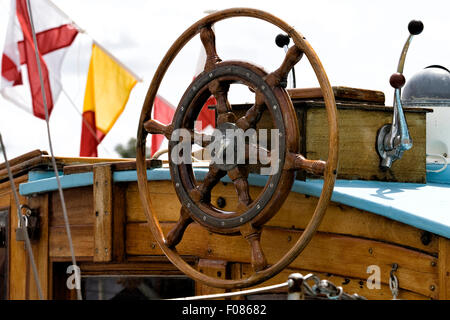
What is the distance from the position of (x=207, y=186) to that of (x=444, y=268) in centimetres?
73

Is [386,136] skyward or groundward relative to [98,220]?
skyward

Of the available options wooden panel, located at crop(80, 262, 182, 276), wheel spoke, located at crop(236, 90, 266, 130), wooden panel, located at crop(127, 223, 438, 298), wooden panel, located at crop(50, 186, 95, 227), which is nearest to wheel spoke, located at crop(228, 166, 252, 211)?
wheel spoke, located at crop(236, 90, 266, 130)

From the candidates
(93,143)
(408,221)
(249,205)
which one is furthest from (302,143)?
(93,143)

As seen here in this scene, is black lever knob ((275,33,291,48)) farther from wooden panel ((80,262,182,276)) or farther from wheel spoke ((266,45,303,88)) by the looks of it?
wooden panel ((80,262,182,276))

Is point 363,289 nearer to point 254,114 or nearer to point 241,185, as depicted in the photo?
point 241,185

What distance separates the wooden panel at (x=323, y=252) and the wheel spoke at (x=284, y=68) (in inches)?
20.0

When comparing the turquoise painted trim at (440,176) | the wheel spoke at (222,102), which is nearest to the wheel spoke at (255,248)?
the wheel spoke at (222,102)

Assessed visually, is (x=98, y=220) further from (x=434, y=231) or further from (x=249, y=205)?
(x=434, y=231)

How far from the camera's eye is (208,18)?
7.14 feet

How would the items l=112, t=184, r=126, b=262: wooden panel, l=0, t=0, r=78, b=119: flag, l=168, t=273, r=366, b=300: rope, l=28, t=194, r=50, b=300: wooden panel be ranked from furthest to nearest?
l=0, t=0, r=78, b=119: flag < l=28, t=194, r=50, b=300: wooden panel < l=112, t=184, r=126, b=262: wooden panel < l=168, t=273, r=366, b=300: rope

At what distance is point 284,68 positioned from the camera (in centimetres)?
198

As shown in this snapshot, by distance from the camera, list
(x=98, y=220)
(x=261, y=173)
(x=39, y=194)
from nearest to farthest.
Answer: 1. (x=261, y=173)
2. (x=98, y=220)
3. (x=39, y=194)

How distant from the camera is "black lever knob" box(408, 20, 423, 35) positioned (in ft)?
7.51
